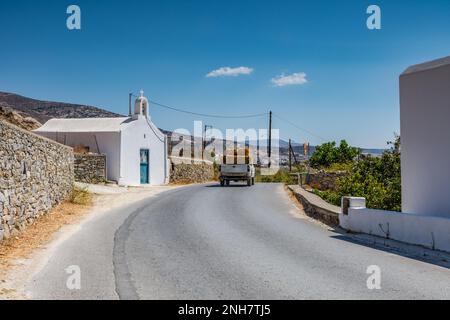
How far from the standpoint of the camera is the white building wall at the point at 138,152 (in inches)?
1146

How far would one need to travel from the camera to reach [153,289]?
20.6 ft

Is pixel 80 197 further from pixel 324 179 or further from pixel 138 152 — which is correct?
pixel 324 179

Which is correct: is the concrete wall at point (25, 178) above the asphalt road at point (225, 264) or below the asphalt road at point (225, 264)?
above

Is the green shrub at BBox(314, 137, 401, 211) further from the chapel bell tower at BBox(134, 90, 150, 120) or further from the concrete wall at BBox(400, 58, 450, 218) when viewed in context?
the chapel bell tower at BBox(134, 90, 150, 120)

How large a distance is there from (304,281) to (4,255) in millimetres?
5563

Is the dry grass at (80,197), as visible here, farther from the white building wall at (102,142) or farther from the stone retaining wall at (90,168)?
the white building wall at (102,142)

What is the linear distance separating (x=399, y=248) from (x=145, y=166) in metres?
24.2

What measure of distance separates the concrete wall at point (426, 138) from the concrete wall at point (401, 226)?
34.2 inches

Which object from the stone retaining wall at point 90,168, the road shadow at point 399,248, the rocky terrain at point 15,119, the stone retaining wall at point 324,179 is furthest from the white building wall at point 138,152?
the road shadow at point 399,248

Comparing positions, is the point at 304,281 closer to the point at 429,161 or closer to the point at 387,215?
the point at 387,215

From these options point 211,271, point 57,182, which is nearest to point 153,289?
point 211,271

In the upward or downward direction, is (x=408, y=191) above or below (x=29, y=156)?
below

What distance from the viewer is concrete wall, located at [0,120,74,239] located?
966 centimetres

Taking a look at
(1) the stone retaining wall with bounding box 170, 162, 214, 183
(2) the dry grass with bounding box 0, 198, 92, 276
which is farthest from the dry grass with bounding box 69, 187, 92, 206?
(1) the stone retaining wall with bounding box 170, 162, 214, 183
